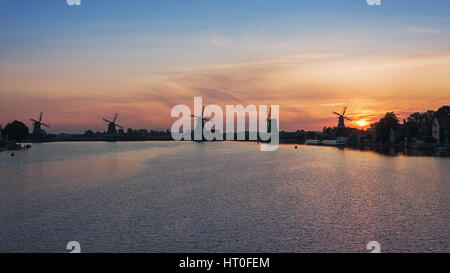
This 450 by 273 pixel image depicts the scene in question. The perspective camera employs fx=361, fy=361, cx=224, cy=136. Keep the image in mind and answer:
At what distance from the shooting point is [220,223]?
2609 centimetres

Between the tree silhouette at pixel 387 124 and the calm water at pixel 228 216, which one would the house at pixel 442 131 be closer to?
the tree silhouette at pixel 387 124

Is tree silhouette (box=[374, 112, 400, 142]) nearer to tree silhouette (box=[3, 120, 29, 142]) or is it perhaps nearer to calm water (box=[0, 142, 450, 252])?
calm water (box=[0, 142, 450, 252])

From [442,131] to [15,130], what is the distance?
18379 cm

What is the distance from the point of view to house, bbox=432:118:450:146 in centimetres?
11812

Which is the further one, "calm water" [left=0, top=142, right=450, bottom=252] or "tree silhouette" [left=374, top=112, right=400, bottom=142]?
"tree silhouette" [left=374, top=112, right=400, bottom=142]

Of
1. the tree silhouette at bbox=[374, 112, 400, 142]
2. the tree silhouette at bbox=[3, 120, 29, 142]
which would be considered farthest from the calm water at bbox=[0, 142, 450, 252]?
the tree silhouette at bbox=[3, 120, 29, 142]

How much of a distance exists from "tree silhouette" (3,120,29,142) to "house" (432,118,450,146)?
18147 centimetres

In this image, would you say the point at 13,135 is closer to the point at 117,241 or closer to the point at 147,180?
the point at 147,180

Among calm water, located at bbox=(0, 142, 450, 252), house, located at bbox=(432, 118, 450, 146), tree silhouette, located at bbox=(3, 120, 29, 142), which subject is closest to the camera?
calm water, located at bbox=(0, 142, 450, 252)

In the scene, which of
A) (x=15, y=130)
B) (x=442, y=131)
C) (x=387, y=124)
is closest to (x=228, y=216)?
(x=442, y=131)

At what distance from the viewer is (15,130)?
176750mm

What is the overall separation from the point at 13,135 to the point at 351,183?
178005 mm

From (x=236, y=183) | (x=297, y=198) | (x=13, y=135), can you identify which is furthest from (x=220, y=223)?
(x=13, y=135)

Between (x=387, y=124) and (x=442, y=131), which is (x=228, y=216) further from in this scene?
(x=387, y=124)
